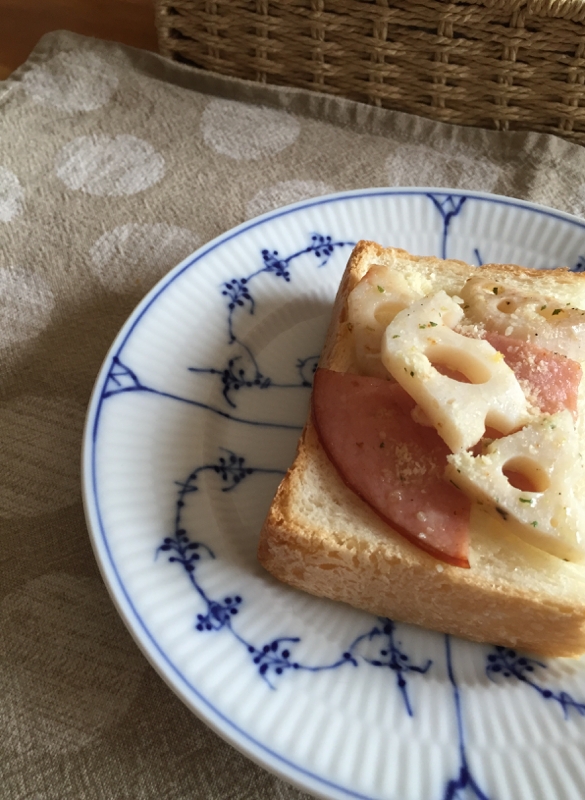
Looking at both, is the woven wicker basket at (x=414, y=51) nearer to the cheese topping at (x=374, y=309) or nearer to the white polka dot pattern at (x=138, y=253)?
the white polka dot pattern at (x=138, y=253)

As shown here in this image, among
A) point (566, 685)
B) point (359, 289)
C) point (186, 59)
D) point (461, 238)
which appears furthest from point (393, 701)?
point (186, 59)

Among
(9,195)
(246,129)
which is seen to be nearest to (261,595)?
(9,195)

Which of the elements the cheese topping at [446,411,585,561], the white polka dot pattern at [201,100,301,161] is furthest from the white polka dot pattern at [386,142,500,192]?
the cheese topping at [446,411,585,561]

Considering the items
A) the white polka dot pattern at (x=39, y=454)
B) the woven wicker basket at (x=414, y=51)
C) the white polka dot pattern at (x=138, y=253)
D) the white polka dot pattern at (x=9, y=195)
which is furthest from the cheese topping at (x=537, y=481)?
the white polka dot pattern at (x=9, y=195)

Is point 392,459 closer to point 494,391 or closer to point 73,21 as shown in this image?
point 494,391

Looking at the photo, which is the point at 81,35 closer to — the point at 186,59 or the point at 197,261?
the point at 186,59

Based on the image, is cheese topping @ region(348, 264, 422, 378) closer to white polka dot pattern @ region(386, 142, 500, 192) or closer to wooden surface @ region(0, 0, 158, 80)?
white polka dot pattern @ region(386, 142, 500, 192)
